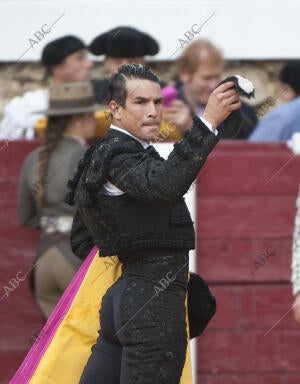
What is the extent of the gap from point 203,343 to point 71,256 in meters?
0.75

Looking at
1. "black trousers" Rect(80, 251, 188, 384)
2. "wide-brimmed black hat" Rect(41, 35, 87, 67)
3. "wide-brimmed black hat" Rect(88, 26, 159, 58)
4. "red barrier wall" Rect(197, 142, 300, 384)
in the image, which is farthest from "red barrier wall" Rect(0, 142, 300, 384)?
"black trousers" Rect(80, 251, 188, 384)

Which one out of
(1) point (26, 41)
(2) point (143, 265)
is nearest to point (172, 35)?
(1) point (26, 41)

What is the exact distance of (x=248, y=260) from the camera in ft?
21.2

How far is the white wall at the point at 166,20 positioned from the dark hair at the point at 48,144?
212 cm

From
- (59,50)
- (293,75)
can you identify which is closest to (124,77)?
(59,50)

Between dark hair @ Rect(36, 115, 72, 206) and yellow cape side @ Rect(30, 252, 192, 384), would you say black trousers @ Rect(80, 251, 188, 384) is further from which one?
dark hair @ Rect(36, 115, 72, 206)

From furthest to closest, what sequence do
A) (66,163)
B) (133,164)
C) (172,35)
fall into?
(172,35)
(66,163)
(133,164)

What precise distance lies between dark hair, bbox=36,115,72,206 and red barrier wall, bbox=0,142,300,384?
2.18 feet

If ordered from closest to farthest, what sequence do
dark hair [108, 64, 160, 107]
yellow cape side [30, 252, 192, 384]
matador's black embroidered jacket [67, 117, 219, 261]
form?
1. matador's black embroidered jacket [67, 117, 219, 261]
2. dark hair [108, 64, 160, 107]
3. yellow cape side [30, 252, 192, 384]

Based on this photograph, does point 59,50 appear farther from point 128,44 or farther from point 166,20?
point 166,20

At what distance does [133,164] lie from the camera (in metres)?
4.32

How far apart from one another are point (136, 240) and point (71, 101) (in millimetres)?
1925

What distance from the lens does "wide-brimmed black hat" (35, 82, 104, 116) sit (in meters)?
6.24

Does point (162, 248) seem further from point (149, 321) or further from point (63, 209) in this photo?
point (63, 209)
